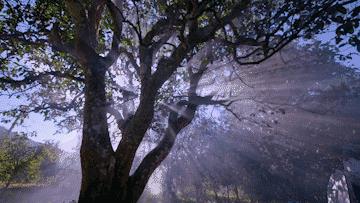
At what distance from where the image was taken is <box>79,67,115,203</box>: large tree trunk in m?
5.16

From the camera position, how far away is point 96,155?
5.30 m

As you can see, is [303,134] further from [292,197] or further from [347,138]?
[292,197]

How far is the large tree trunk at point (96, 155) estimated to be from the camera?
203 inches

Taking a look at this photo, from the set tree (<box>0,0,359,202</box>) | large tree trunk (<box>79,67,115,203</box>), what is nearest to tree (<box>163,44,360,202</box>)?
tree (<box>0,0,359,202</box>)

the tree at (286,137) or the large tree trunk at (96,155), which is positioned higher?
the tree at (286,137)

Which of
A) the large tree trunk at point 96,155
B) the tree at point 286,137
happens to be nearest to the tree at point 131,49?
the large tree trunk at point 96,155

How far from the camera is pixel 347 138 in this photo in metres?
25.0

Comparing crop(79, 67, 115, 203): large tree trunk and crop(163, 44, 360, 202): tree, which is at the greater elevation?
crop(163, 44, 360, 202): tree

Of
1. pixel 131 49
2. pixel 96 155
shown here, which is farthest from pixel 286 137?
pixel 96 155

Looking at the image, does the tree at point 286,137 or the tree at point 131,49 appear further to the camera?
the tree at point 286,137

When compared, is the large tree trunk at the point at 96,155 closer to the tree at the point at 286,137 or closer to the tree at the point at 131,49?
the tree at the point at 131,49

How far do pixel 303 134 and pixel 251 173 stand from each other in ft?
23.8

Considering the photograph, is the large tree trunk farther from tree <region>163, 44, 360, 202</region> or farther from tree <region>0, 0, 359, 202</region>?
tree <region>163, 44, 360, 202</region>

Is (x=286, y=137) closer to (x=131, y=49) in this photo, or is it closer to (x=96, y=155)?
(x=131, y=49)
